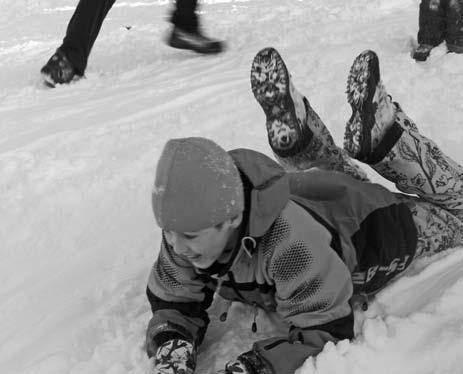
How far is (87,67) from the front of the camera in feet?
12.8

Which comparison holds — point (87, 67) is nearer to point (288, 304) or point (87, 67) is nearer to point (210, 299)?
point (210, 299)

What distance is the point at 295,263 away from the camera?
1.38 metres

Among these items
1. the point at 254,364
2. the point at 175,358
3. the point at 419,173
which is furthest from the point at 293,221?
the point at 419,173

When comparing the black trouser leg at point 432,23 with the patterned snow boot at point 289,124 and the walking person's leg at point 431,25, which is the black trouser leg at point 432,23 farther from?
the patterned snow boot at point 289,124

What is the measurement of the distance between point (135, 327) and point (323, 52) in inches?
84.9

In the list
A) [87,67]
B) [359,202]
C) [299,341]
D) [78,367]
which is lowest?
[87,67]

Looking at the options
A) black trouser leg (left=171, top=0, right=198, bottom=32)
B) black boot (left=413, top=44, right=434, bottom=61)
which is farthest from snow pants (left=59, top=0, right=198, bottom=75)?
black boot (left=413, top=44, right=434, bottom=61)

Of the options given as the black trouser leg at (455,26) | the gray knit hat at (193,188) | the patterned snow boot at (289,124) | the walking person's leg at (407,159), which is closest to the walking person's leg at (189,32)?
the black trouser leg at (455,26)

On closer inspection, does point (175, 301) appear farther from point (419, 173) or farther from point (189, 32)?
point (189, 32)

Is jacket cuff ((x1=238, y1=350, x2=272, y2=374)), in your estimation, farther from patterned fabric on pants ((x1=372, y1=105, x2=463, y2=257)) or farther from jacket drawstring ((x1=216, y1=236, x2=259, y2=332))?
patterned fabric on pants ((x1=372, y1=105, x2=463, y2=257))

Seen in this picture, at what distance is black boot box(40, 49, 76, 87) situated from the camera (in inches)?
139

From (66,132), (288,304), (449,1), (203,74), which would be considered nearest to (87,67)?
(203,74)

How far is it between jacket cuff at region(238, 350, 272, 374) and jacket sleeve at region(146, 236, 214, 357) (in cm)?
22

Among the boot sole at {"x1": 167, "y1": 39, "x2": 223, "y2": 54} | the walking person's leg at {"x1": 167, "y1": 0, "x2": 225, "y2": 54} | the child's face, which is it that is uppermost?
the child's face
